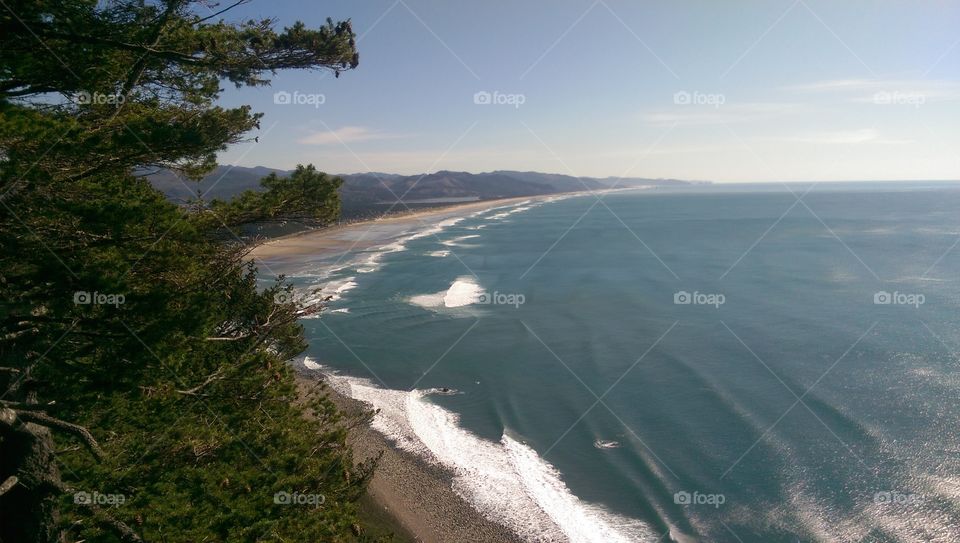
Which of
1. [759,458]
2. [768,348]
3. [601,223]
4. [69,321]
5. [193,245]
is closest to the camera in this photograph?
[69,321]

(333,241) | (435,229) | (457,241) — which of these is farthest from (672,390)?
(435,229)

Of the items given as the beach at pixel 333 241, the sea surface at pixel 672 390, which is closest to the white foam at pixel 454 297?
the sea surface at pixel 672 390

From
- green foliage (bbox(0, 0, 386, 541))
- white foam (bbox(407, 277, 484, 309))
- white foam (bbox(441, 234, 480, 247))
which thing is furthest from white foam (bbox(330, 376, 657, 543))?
white foam (bbox(441, 234, 480, 247))

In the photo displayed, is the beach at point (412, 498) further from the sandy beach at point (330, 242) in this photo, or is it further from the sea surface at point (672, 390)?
the sandy beach at point (330, 242)

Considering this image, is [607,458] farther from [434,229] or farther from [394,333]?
[434,229]

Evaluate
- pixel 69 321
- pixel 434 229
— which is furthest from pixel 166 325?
pixel 434 229

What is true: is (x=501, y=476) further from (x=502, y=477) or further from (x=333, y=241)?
(x=333, y=241)
